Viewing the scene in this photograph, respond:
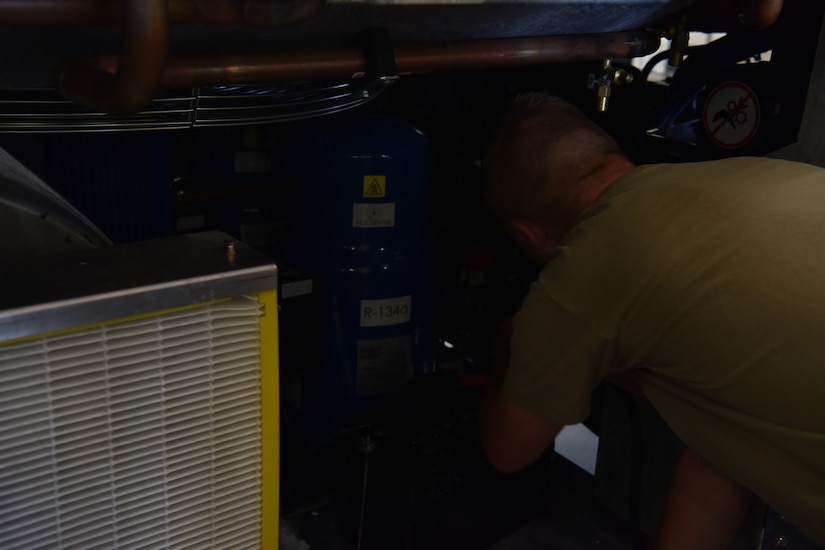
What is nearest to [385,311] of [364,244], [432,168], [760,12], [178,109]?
[364,244]

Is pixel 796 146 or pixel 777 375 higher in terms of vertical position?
pixel 796 146

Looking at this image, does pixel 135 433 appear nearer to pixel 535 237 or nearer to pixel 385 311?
pixel 535 237

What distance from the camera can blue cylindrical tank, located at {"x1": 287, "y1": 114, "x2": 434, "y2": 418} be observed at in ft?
4.48

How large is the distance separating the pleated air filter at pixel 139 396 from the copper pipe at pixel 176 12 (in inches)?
7.2

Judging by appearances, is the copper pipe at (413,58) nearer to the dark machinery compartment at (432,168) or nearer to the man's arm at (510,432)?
the dark machinery compartment at (432,168)

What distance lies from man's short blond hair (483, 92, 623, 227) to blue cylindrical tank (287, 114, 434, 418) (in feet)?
0.74

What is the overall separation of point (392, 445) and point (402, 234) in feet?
1.28

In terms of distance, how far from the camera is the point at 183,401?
65cm

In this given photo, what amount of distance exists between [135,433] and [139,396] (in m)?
0.03

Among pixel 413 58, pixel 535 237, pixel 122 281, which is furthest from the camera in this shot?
pixel 535 237

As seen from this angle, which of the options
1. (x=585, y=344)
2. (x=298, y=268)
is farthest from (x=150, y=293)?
(x=298, y=268)

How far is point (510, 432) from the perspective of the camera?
3.46 ft

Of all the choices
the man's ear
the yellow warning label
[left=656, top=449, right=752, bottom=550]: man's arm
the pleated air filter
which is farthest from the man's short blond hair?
the pleated air filter

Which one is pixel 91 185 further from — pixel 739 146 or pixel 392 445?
pixel 739 146
